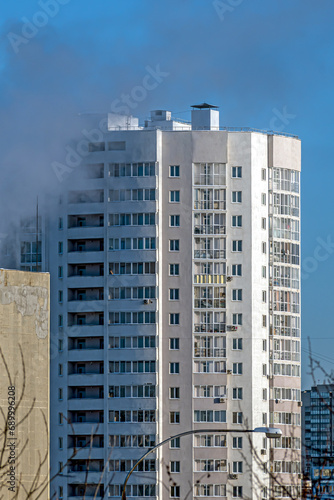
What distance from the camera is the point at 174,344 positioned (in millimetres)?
98688

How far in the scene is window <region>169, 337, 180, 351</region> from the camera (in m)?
98.6

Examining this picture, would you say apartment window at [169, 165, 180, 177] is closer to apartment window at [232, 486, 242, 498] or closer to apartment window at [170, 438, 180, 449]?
apartment window at [170, 438, 180, 449]

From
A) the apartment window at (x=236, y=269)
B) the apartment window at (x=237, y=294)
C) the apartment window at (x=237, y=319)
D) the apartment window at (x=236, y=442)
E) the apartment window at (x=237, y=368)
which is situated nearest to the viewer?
the apartment window at (x=236, y=442)

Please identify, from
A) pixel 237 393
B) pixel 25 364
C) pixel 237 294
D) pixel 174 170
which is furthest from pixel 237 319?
pixel 25 364

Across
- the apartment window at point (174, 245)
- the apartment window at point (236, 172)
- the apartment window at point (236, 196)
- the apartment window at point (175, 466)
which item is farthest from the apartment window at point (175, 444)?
the apartment window at point (236, 172)

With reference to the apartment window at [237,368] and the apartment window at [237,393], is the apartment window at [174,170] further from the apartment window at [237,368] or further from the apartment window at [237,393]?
the apartment window at [237,393]

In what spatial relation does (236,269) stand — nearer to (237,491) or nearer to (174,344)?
(174,344)

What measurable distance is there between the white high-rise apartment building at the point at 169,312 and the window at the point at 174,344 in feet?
0.84

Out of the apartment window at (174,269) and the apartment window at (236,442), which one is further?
the apartment window at (174,269)

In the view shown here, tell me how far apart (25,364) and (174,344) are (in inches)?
1599

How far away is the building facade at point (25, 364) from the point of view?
58.6 meters

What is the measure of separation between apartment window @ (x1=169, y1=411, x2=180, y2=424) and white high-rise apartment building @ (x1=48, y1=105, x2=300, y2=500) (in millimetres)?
68

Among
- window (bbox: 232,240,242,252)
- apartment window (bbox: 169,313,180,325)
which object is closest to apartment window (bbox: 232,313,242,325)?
apartment window (bbox: 169,313,180,325)

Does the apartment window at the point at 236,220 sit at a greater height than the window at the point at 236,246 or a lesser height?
greater
